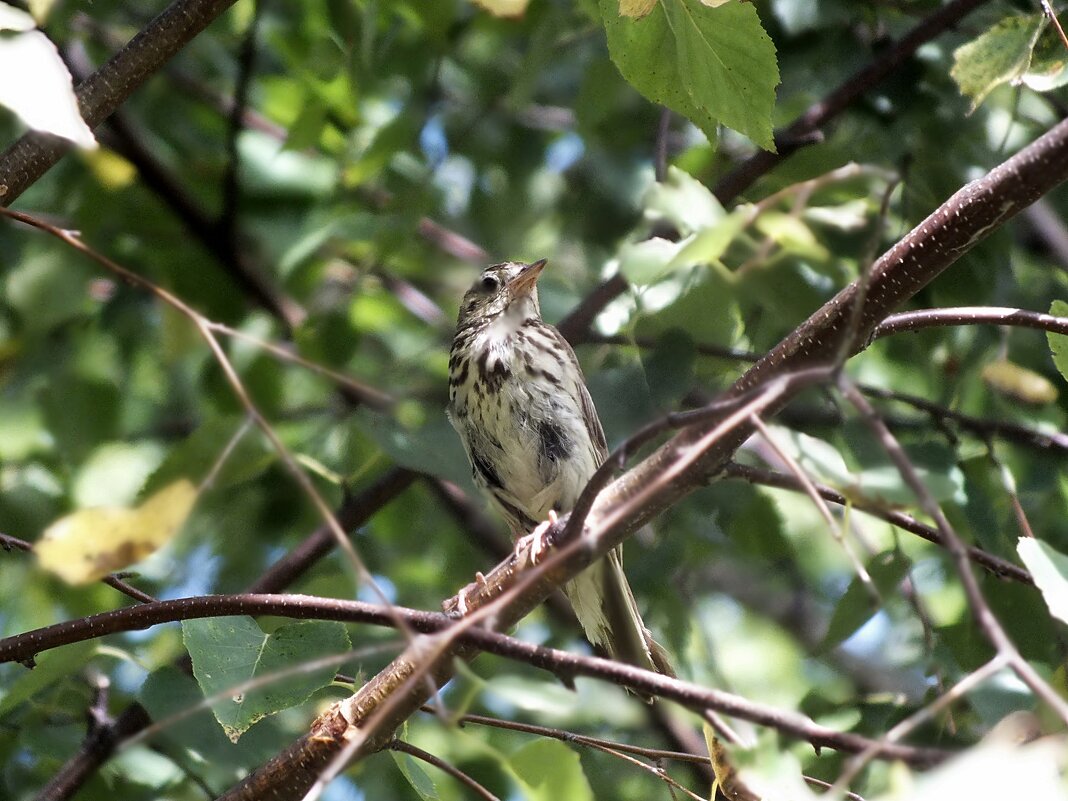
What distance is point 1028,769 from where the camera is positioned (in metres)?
1.18

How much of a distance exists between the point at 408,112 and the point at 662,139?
2.45 feet

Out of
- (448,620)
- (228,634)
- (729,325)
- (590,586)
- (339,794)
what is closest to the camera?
(448,620)

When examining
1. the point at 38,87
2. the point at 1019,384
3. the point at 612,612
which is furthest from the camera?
the point at 612,612

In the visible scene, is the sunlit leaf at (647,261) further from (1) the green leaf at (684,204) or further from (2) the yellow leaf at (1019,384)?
(2) the yellow leaf at (1019,384)

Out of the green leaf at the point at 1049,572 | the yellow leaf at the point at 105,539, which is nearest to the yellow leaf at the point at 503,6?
the yellow leaf at the point at 105,539

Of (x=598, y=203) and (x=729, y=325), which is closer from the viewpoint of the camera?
(x=729, y=325)

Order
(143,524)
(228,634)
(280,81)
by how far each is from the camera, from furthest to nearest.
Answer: (280,81) → (228,634) → (143,524)

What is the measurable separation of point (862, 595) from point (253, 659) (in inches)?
52.4

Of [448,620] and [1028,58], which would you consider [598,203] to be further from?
[448,620]

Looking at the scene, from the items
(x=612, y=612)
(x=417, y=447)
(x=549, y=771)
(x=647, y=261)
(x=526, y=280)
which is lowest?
(x=549, y=771)

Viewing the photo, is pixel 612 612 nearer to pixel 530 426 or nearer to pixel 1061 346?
pixel 530 426

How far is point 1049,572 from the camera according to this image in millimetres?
1673

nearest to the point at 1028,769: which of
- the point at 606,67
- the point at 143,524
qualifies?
the point at 143,524

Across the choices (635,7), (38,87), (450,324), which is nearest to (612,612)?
(450,324)
